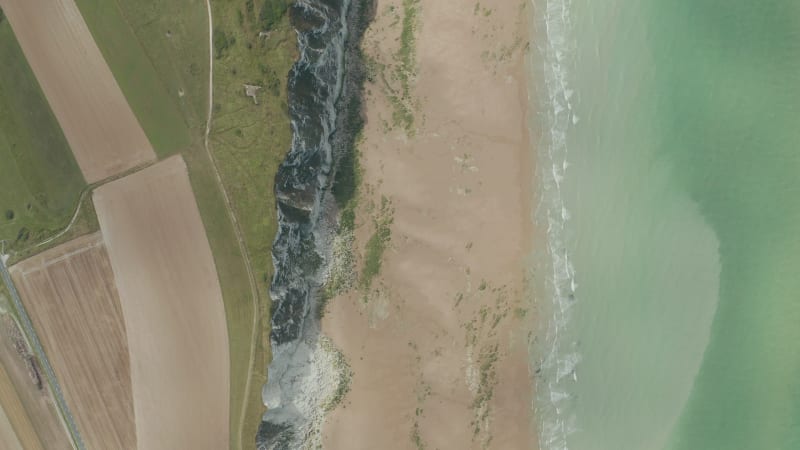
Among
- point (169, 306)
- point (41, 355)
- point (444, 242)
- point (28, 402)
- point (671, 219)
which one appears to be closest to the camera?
point (671, 219)

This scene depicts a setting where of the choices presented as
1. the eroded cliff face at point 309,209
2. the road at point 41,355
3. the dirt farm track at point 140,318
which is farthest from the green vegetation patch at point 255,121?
the road at point 41,355

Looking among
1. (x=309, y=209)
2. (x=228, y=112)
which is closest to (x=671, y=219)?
(x=309, y=209)

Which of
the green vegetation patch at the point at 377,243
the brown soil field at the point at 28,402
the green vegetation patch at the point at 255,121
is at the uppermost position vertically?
the green vegetation patch at the point at 255,121

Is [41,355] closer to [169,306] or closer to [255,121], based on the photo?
[169,306]

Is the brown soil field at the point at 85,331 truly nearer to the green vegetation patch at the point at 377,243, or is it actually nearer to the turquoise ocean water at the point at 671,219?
the green vegetation patch at the point at 377,243

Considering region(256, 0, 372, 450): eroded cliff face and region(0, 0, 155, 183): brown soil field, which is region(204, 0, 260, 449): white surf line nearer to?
region(256, 0, 372, 450): eroded cliff face

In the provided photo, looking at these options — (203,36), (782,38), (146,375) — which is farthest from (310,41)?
(782,38)
